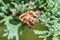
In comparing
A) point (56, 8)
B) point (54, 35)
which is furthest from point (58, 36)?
point (56, 8)

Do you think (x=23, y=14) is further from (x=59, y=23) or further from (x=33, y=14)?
(x=59, y=23)

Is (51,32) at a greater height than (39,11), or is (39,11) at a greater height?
(39,11)

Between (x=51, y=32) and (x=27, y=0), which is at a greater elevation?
(x=27, y=0)

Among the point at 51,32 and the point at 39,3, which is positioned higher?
the point at 39,3

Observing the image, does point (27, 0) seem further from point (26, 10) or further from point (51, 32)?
point (51, 32)

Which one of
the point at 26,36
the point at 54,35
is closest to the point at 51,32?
the point at 54,35

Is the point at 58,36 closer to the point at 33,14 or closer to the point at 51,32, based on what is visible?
the point at 51,32

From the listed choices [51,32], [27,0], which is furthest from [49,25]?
[27,0]
